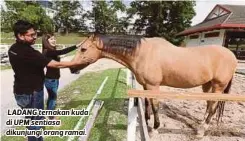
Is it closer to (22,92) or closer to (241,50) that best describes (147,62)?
(22,92)

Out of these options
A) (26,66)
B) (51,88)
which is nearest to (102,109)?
(51,88)

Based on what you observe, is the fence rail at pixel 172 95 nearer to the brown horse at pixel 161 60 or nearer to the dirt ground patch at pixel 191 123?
the brown horse at pixel 161 60

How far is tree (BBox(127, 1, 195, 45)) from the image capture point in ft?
29.2

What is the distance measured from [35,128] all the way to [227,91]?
264 cm

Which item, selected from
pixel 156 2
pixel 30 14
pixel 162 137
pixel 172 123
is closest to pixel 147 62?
pixel 162 137

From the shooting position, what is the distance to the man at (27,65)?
1.98 m

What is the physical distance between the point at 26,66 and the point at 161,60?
159 cm

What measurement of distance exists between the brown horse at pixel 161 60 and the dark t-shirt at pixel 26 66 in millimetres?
694

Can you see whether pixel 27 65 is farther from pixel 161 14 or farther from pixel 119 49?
pixel 161 14

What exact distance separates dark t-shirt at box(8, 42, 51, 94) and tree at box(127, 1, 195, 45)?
6200 mm

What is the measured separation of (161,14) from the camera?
346 inches

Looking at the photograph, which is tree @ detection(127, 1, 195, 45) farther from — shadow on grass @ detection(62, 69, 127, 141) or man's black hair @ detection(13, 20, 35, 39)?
man's black hair @ detection(13, 20, 35, 39)

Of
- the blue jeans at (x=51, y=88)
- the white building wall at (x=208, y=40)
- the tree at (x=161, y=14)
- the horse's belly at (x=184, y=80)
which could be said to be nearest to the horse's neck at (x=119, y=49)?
the horse's belly at (x=184, y=80)

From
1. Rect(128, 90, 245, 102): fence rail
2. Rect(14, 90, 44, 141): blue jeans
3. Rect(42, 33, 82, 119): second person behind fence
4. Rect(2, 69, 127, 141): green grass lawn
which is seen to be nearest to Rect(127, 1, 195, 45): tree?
Rect(2, 69, 127, 141): green grass lawn
